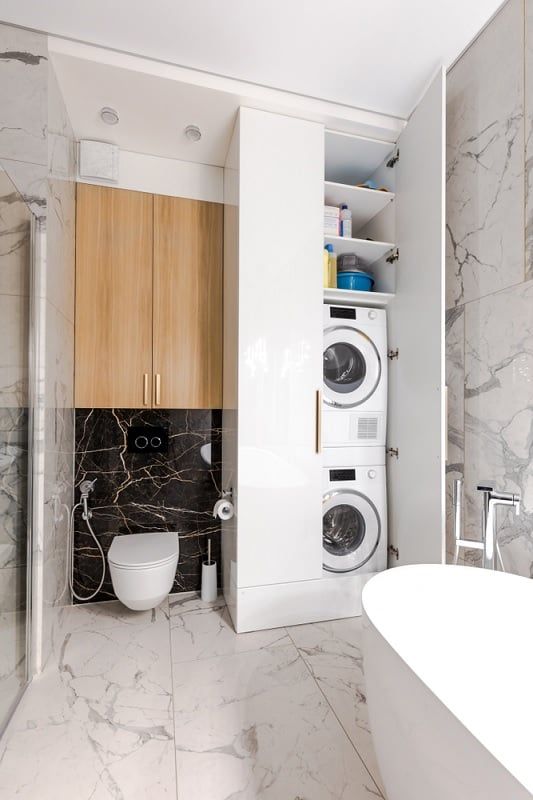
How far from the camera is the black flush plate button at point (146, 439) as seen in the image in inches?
92.5

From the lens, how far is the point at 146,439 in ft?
7.76

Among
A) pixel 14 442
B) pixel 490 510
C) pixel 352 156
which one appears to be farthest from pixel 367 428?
pixel 14 442

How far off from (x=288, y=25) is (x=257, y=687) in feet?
9.19

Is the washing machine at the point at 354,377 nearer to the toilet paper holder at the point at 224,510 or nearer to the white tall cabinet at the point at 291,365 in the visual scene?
the white tall cabinet at the point at 291,365

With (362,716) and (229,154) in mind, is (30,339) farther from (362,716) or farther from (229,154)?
(362,716)

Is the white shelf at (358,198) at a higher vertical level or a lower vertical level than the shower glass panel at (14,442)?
higher

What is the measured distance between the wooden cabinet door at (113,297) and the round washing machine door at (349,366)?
107 centimetres

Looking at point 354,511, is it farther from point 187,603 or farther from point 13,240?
point 13,240

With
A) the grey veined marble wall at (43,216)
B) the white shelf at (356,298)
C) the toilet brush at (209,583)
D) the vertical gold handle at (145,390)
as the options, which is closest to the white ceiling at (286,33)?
the grey veined marble wall at (43,216)

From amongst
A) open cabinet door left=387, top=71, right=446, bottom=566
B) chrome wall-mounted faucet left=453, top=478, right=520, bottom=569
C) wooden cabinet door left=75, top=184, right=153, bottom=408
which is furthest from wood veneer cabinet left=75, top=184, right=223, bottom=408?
chrome wall-mounted faucet left=453, top=478, right=520, bottom=569

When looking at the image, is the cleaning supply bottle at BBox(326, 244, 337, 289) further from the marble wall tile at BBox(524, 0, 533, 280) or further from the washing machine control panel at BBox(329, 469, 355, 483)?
the washing machine control panel at BBox(329, 469, 355, 483)

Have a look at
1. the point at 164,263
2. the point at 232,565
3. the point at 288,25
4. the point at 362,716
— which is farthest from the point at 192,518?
the point at 288,25

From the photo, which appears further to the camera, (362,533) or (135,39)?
(362,533)

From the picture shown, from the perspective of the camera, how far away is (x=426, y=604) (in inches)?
53.4
